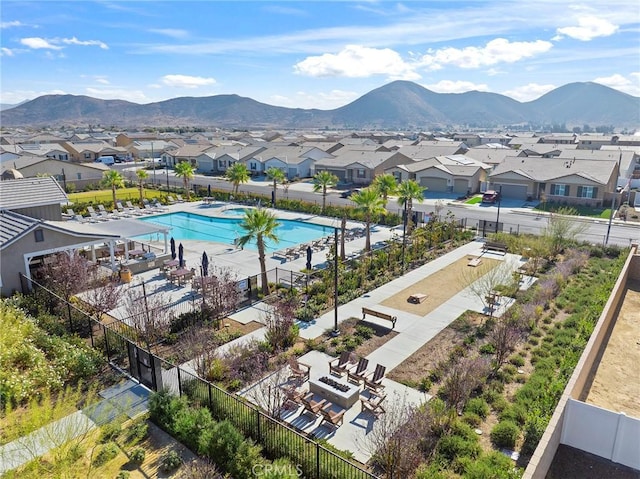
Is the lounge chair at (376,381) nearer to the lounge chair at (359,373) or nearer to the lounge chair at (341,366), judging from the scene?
the lounge chair at (359,373)

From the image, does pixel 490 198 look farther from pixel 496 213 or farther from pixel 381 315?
pixel 381 315

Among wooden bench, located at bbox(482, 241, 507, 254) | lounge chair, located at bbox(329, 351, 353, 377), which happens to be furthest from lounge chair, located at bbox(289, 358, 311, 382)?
wooden bench, located at bbox(482, 241, 507, 254)

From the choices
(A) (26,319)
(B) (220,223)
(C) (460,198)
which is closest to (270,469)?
(A) (26,319)

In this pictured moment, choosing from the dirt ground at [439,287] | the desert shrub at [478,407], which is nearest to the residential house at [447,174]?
the dirt ground at [439,287]

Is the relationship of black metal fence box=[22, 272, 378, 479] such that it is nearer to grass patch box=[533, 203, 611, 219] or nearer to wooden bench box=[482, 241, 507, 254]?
wooden bench box=[482, 241, 507, 254]

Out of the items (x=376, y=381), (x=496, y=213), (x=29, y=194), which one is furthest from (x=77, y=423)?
(x=496, y=213)

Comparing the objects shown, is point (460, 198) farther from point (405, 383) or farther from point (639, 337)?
point (405, 383)
